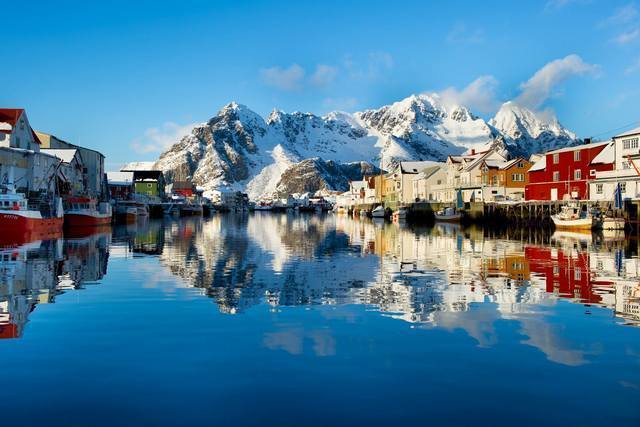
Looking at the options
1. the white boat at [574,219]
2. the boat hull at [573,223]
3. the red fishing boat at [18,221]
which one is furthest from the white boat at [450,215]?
the red fishing boat at [18,221]

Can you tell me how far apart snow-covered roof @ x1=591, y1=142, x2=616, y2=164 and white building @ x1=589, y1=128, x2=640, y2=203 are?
5.8 inches

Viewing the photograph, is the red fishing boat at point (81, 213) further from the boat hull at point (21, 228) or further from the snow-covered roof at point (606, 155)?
the snow-covered roof at point (606, 155)

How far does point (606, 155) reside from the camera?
69.8 m

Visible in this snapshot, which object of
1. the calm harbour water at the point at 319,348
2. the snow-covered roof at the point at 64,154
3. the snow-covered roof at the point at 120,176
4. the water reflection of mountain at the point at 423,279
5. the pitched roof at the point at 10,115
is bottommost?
the calm harbour water at the point at 319,348

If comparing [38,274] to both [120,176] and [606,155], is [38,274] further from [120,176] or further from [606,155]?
[120,176]

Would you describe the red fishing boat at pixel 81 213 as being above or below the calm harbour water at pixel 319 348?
above

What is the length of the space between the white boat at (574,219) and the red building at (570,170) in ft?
27.2

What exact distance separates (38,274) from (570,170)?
67711mm

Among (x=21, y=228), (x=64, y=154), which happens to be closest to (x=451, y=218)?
(x=64, y=154)

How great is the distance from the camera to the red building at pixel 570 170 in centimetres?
7075

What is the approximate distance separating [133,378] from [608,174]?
6650cm

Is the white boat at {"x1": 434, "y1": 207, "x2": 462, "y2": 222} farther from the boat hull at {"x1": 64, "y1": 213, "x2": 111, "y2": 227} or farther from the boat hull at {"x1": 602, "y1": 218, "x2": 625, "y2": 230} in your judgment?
the boat hull at {"x1": 64, "y1": 213, "x2": 111, "y2": 227}

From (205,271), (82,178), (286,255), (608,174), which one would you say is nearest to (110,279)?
(205,271)

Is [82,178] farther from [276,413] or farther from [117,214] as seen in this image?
[276,413]
